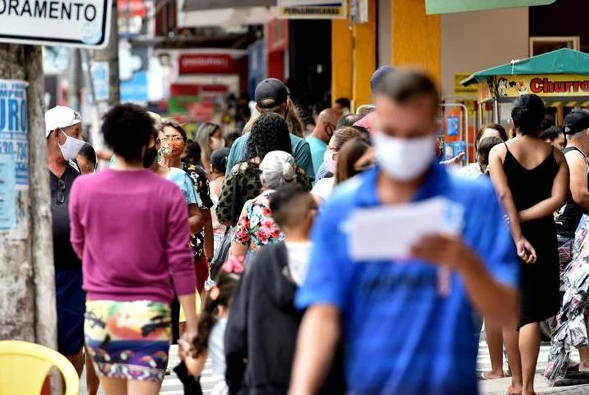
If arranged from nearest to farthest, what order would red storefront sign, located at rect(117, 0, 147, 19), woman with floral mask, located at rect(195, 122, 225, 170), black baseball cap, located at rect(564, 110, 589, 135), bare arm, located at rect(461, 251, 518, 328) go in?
Answer: bare arm, located at rect(461, 251, 518, 328) < black baseball cap, located at rect(564, 110, 589, 135) < woman with floral mask, located at rect(195, 122, 225, 170) < red storefront sign, located at rect(117, 0, 147, 19)

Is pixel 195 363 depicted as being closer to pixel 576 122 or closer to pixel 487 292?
pixel 487 292

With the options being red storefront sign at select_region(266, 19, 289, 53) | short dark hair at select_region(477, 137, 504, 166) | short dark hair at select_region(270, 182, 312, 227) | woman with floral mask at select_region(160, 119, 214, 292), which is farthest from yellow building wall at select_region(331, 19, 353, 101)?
short dark hair at select_region(270, 182, 312, 227)

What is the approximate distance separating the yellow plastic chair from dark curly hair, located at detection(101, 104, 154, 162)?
0.98 metres

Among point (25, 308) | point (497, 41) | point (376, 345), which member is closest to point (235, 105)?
point (497, 41)

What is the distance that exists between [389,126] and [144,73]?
5112 cm

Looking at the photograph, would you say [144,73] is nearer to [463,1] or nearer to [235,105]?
[235,105]

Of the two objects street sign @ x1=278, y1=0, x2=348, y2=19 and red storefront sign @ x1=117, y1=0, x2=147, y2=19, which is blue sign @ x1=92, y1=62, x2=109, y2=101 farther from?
red storefront sign @ x1=117, y1=0, x2=147, y2=19

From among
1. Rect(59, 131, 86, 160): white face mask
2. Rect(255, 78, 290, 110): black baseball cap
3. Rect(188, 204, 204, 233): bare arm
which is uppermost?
Rect(255, 78, 290, 110): black baseball cap

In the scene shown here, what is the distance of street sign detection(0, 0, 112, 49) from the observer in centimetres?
704

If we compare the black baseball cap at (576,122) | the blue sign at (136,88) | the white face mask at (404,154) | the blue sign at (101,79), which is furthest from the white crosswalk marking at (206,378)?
the blue sign at (136,88)

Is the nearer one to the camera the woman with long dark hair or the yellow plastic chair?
the yellow plastic chair

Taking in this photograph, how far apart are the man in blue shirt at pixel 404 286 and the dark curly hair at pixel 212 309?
2411 mm

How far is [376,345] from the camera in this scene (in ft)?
14.5

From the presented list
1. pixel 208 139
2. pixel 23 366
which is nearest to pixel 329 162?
pixel 23 366
